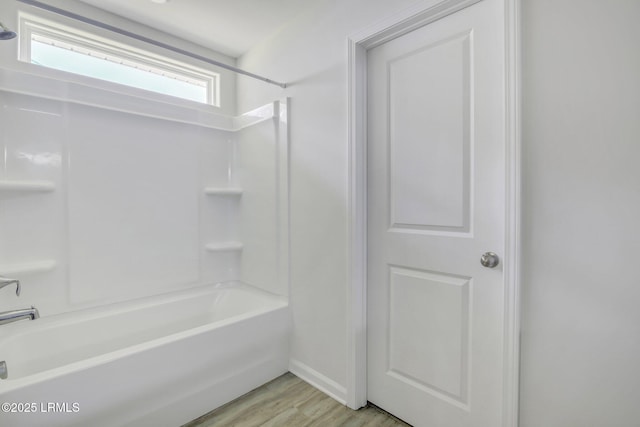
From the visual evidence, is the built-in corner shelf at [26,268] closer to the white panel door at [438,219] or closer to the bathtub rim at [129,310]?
the bathtub rim at [129,310]

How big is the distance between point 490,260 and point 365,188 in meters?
0.73

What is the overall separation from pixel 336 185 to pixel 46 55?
6.51 feet

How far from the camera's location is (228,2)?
1942mm

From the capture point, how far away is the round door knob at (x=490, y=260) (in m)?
1.25

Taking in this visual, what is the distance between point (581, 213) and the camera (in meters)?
1.06

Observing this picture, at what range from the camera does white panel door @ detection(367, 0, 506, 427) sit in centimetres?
128

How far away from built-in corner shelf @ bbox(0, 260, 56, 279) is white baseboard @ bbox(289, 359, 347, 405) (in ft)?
5.23

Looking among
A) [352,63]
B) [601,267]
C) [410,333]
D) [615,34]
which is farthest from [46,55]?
[601,267]

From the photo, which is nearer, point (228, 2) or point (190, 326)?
point (228, 2)

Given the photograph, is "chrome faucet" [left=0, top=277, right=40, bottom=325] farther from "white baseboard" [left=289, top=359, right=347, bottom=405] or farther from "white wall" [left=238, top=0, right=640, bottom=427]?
"white wall" [left=238, top=0, right=640, bottom=427]

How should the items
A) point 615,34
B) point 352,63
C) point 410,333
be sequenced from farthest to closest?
point 352,63
point 410,333
point 615,34

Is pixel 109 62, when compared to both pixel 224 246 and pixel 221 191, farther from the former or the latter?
pixel 224 246

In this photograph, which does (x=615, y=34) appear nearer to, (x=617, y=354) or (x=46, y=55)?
(x=617, y=354)

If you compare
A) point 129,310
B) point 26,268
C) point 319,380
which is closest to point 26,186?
point 26,268
